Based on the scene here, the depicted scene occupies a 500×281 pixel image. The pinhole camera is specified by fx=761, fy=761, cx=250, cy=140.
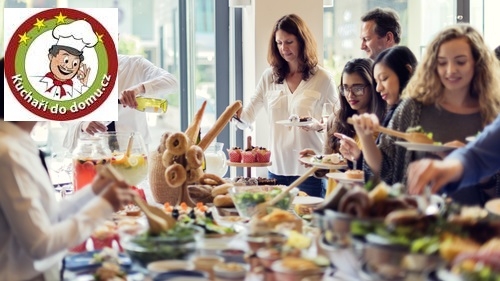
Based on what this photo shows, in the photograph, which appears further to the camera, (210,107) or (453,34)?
(210,107)

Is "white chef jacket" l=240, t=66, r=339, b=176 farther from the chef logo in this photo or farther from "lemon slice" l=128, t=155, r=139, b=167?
"lemon slice" l=128, t=155, r=139, b=167

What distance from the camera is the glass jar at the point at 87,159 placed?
3055 mm

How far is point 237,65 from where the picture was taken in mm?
5855

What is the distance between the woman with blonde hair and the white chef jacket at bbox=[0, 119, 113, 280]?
107 centimetres

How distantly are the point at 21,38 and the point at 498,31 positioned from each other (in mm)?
3934

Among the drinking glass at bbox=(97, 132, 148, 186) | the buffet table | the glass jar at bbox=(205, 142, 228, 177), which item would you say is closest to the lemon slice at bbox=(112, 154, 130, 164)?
the drinking glass at bbox=(97, 132, 148, 186)

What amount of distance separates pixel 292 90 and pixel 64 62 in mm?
1415

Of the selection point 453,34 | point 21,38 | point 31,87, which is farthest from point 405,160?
point 21,38

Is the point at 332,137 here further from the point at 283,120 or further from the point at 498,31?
the point at 498,31

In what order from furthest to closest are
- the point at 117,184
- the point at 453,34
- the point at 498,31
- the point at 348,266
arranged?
1. the point at 498,31
2. the point at 453,34
3. the point at 117,184
4. the point at 348,266

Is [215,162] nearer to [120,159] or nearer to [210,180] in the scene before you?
[210,180]

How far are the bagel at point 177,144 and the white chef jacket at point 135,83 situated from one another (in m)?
1.23

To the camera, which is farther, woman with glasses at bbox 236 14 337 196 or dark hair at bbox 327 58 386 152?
woman with glasses at bbox 236 14 337 196

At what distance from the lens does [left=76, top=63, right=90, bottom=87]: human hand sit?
4.64 m
